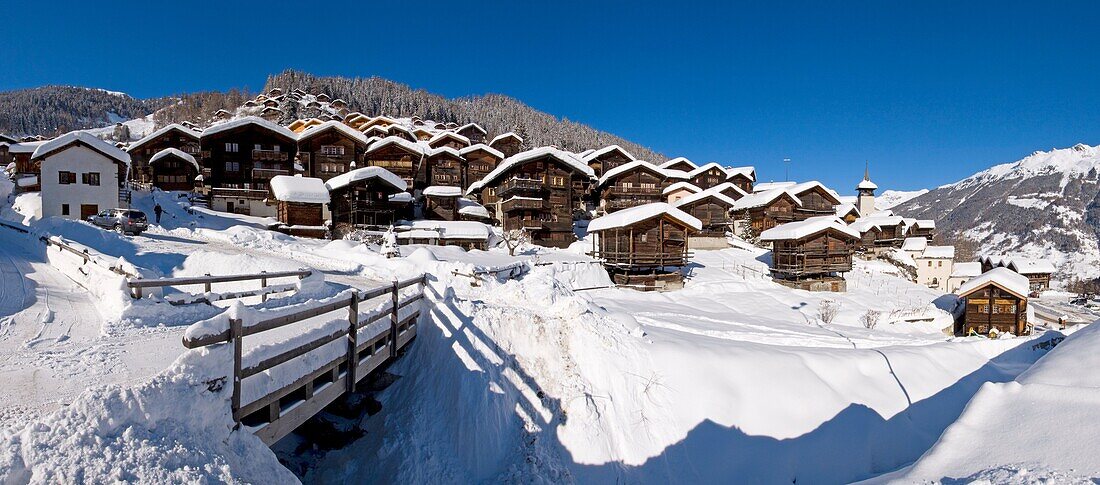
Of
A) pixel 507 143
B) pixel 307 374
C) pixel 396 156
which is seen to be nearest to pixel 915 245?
pixel 507 143

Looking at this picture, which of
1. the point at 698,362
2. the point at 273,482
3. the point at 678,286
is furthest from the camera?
the point at 678,286

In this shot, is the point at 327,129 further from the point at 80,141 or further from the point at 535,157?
the point at 535,157

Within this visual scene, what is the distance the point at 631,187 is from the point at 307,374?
5065cm

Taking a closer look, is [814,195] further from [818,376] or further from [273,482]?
[273,482]

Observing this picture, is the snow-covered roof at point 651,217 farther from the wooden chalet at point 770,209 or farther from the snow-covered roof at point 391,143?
the snow-covered roof at point 391,143

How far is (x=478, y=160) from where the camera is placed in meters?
59.6

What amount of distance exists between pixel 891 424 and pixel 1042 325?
1480 inches

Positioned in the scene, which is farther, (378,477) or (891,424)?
(891,424)

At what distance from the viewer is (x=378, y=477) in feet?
32.7

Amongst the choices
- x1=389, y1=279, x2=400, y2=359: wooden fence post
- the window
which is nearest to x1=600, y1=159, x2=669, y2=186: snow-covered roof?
the window

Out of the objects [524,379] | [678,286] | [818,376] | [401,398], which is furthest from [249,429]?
[678,286]

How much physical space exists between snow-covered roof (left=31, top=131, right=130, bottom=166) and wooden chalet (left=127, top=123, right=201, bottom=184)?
16409 millimetres

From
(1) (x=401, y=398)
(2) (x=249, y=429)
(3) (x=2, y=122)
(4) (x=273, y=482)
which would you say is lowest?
(1) (x=401, y=398)

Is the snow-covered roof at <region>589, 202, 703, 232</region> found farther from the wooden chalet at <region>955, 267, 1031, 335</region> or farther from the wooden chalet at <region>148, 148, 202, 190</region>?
the wooden chalet at <region>148, 148, 202, 190</region>
